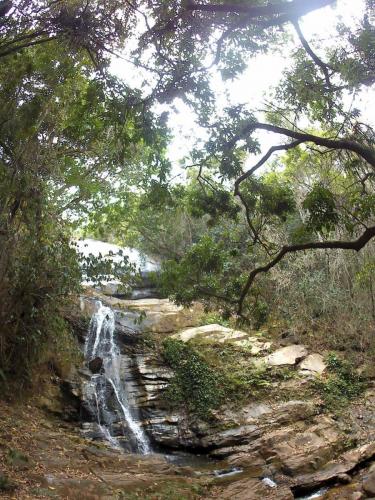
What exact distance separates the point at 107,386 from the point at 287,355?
5.68m

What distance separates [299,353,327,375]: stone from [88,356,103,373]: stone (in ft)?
20.1

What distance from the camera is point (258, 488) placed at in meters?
8.77

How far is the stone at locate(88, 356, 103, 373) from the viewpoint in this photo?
1360cm

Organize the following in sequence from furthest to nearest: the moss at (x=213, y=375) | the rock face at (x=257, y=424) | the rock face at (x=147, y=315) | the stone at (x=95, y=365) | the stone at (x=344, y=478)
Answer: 1. the rock face at (x=147, y=315)
2. the stone at (x=95, y=365)
3. the moss at (x=213, y=375)
4. the rock face at (x=257, y=424)
5. the stone at (x=344, y=478)

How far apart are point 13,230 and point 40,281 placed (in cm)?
134

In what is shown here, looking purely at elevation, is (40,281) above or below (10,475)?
above

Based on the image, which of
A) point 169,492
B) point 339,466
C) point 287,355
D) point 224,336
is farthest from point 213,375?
point 169,492

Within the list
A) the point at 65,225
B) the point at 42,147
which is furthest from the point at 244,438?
the point at 42,147

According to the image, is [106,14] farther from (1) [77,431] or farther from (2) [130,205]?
(2) [130,205]

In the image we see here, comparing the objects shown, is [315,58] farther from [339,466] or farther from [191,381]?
[191,381]

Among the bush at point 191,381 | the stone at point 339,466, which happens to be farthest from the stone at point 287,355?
the stone at point 339,466

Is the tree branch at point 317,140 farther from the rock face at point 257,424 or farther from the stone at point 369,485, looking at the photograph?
the rock face at point 257,424

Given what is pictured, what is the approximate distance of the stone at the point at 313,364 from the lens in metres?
13.8

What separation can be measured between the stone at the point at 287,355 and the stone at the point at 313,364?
0.21m
